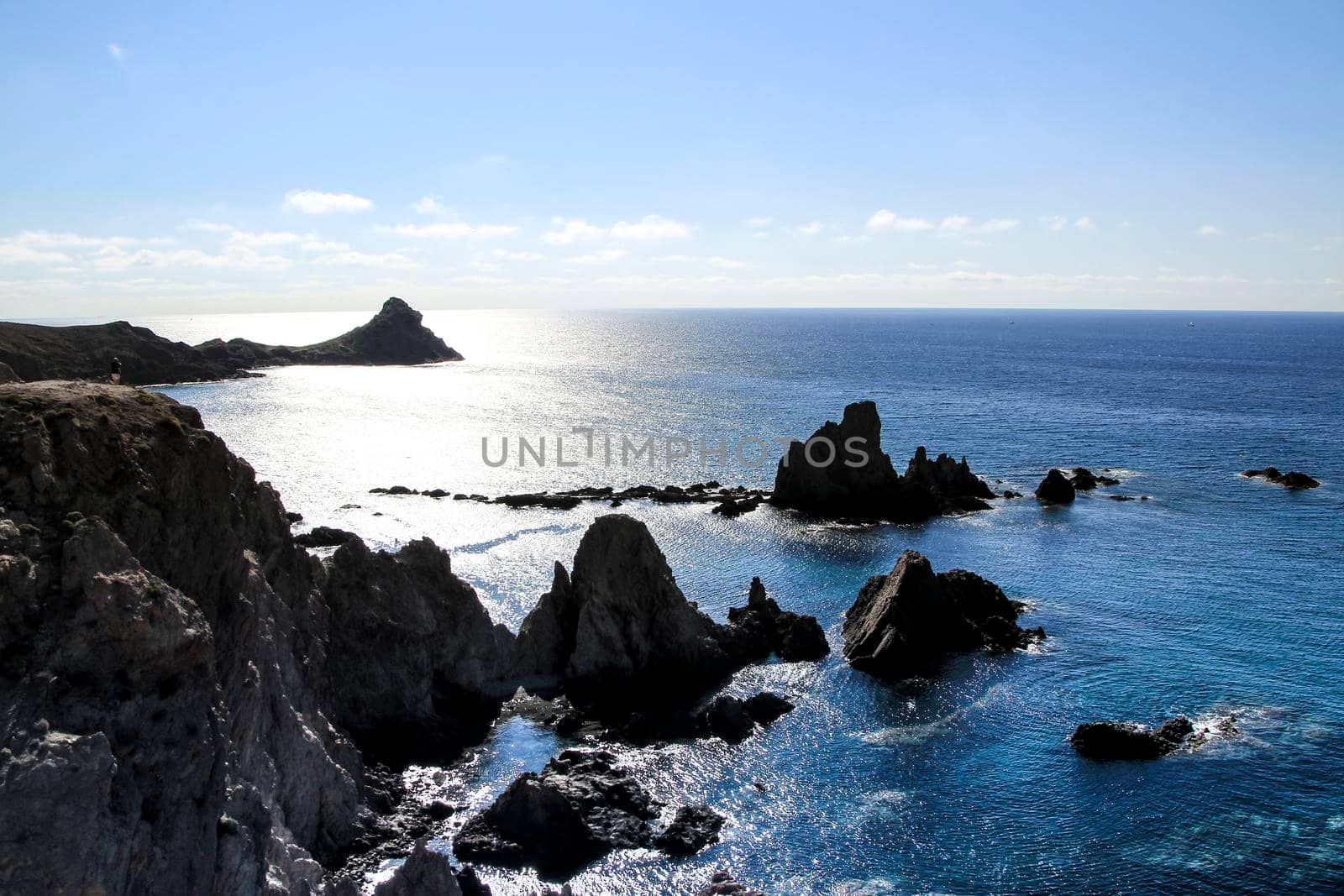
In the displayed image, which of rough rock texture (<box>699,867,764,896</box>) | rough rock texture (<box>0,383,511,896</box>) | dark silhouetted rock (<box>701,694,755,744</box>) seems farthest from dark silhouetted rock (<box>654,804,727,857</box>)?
rough rock texture (<box>0,383,511,896</box>)

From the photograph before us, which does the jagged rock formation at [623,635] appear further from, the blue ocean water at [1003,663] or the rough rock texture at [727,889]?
the rough rock texture at [727,889]

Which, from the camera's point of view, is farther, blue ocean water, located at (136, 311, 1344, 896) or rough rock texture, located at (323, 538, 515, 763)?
rough rock texture, located at (323, 538, 515, 763)

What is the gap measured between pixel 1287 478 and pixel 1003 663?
64944 mm

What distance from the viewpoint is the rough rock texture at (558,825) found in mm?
33906

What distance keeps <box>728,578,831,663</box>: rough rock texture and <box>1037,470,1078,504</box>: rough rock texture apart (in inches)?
1805

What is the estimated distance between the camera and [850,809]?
3800 centimetres

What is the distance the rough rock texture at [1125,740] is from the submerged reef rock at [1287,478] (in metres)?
67.7

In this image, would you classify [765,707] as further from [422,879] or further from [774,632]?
[422,879]

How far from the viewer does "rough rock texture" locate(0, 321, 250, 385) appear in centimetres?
14612

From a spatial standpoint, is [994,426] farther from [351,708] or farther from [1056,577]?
[351,708]

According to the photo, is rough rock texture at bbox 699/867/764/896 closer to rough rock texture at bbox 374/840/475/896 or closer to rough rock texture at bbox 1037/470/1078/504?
rough rock texture at bbox 374/840/475/896

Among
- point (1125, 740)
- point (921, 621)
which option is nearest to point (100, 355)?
point (921, 621)

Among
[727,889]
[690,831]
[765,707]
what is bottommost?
[690,831]

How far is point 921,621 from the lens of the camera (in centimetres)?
5522
